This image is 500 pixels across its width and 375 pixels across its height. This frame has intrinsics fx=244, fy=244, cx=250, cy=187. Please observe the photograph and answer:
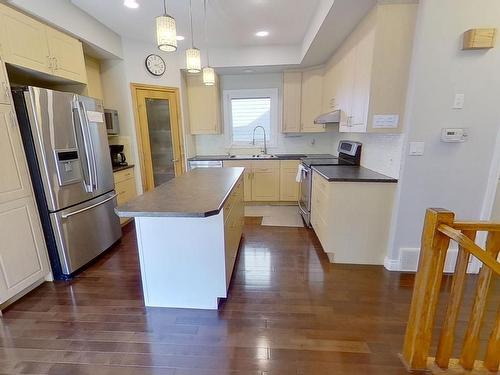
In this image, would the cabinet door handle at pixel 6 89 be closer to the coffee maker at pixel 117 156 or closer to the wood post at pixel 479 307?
the coffee maker at pixel 117 156

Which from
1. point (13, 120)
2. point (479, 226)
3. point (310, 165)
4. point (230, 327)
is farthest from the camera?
point (310, 165)

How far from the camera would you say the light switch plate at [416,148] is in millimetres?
2125

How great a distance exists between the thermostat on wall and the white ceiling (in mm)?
1855

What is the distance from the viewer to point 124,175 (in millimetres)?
3500

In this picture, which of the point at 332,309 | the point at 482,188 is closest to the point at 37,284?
the point at 332,309

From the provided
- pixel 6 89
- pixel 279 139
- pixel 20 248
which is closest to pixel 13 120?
pixel 6 89

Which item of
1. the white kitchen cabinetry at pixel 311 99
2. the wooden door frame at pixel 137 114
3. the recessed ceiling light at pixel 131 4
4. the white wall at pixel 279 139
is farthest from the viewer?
the white wall at pixel 279 139

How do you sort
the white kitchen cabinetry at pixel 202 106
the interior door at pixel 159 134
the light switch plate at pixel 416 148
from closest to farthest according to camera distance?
the light switch plate at pixel 416 148 → the interior door at pixel 159 134 → the white kitchen cabinetry at pixel 202 106

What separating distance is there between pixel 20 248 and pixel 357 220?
9.95ft

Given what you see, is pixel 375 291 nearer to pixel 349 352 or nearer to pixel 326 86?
pixel 349 352

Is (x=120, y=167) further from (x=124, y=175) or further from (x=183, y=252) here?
(x=183, y=252)

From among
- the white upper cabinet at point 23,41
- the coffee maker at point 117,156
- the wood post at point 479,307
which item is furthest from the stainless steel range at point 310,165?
the white upper cabinet at point 23,41

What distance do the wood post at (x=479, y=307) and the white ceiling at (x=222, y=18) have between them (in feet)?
8.82

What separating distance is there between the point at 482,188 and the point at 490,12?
4.57 feet
